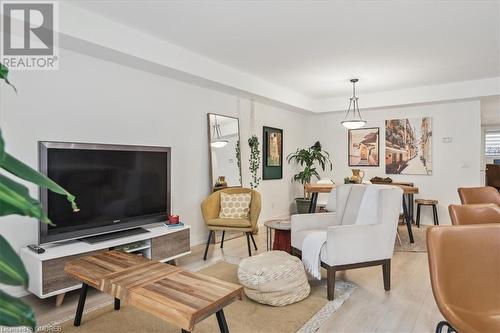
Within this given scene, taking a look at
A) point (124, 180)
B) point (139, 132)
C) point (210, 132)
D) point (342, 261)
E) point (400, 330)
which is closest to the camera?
point (400, 330)

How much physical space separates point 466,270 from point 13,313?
173 cm

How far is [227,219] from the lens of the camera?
394cm

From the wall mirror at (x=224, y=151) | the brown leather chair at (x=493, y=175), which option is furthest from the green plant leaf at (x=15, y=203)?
the brown leather chair at (x=493, y=175)

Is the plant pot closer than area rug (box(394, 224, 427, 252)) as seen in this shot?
No

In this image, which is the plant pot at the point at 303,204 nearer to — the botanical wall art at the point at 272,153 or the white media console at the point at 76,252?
the botanical wall art at the point at 272,153

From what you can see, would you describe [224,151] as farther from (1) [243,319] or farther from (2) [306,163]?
(1) [243,319]

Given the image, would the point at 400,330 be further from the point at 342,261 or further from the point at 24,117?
the point at 24,117

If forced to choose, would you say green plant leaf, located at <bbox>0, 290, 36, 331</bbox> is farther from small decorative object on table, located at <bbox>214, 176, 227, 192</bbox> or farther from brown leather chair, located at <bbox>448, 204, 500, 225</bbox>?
small decorative object on table, located at <bbox>214, 176, 227, 192</bbox>

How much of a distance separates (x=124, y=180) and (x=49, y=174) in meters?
0.71

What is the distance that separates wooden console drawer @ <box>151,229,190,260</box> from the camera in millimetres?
3250

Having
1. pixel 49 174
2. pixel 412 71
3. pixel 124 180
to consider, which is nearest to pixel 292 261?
→ pixel 124 180

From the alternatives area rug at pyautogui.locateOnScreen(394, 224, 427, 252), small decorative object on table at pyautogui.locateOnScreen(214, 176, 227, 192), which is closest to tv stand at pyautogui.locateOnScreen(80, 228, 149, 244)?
small decorative object on table at pyautogui.locateOnScreen(214, 176, 227, 192)

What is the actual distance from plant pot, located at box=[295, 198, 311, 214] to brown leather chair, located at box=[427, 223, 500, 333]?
466cm

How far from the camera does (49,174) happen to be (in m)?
2.63
